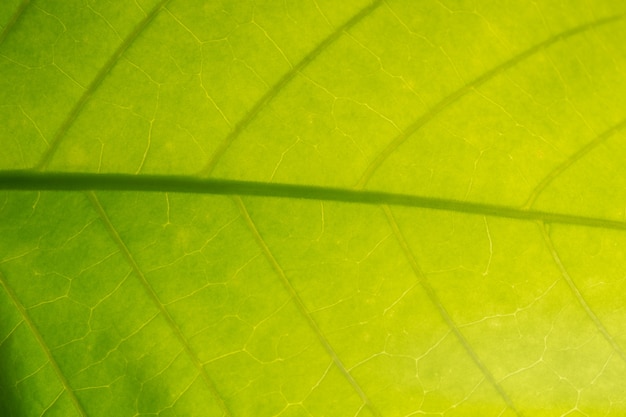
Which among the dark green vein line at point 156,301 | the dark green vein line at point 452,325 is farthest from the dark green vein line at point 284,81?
the dark green vein line at point 452,325

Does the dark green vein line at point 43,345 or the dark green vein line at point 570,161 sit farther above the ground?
the dark green vein line at point 570,161

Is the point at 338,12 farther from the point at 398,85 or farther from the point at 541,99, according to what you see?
the point at 541,99

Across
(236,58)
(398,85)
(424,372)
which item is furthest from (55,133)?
(424,372)

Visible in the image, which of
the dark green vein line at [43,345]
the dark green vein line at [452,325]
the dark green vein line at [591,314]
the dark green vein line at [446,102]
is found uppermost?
the dark green vein line at [446,102]

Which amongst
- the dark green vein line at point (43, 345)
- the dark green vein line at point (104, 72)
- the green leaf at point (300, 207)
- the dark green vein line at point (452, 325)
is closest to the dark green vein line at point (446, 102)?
the green leaf at point (300, 207)

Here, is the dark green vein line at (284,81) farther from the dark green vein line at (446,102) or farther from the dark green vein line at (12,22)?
the dark green vein line at (12,22)

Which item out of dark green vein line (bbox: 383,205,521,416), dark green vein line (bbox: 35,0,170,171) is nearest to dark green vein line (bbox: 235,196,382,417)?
dark green vein line (bbox: 383,205,521,416)

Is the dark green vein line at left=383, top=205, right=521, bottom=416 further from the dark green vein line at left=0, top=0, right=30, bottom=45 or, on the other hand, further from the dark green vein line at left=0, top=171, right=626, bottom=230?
the dark green vein line at left=0, top=0, right=30, bottom=45
